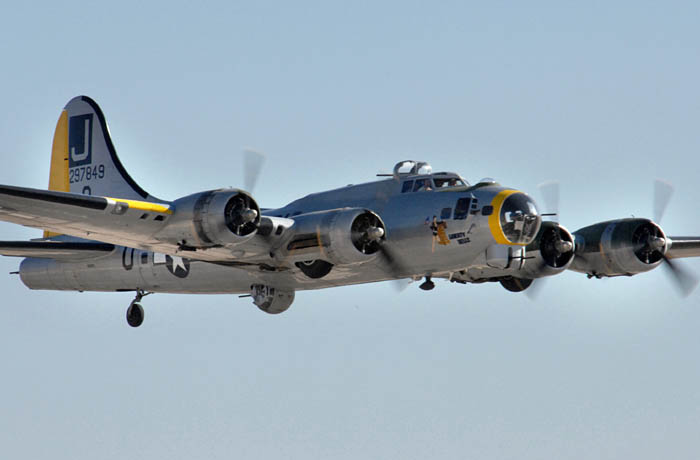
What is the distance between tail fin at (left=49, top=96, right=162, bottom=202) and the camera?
36.5 metres

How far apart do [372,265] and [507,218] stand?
3.71m

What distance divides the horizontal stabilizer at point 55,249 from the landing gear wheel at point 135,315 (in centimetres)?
214

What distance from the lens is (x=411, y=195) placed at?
2930 centimetres

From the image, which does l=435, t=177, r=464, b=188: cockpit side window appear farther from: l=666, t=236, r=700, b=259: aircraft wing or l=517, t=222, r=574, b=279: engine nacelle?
l=666, t=236, r=700, b=259: aircraft wing

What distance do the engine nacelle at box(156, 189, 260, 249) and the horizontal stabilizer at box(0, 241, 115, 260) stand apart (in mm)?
6202

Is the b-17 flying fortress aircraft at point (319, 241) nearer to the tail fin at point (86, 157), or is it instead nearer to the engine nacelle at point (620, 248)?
the engine nacelle at point (620, 248)

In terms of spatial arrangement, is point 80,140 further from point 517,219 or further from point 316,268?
point 517,219

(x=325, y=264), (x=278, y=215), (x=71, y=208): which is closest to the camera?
(x=71, y=208)

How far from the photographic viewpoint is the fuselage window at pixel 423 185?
29247mm

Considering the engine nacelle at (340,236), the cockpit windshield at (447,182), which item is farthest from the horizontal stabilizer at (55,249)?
the cockpit windshield at (447,182)

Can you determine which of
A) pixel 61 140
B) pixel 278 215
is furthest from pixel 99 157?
pixel 278 215

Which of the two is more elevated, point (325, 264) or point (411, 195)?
point (411, 195)

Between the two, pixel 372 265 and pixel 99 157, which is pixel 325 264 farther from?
pixel 99 157

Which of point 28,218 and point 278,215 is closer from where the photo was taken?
point 28,218
